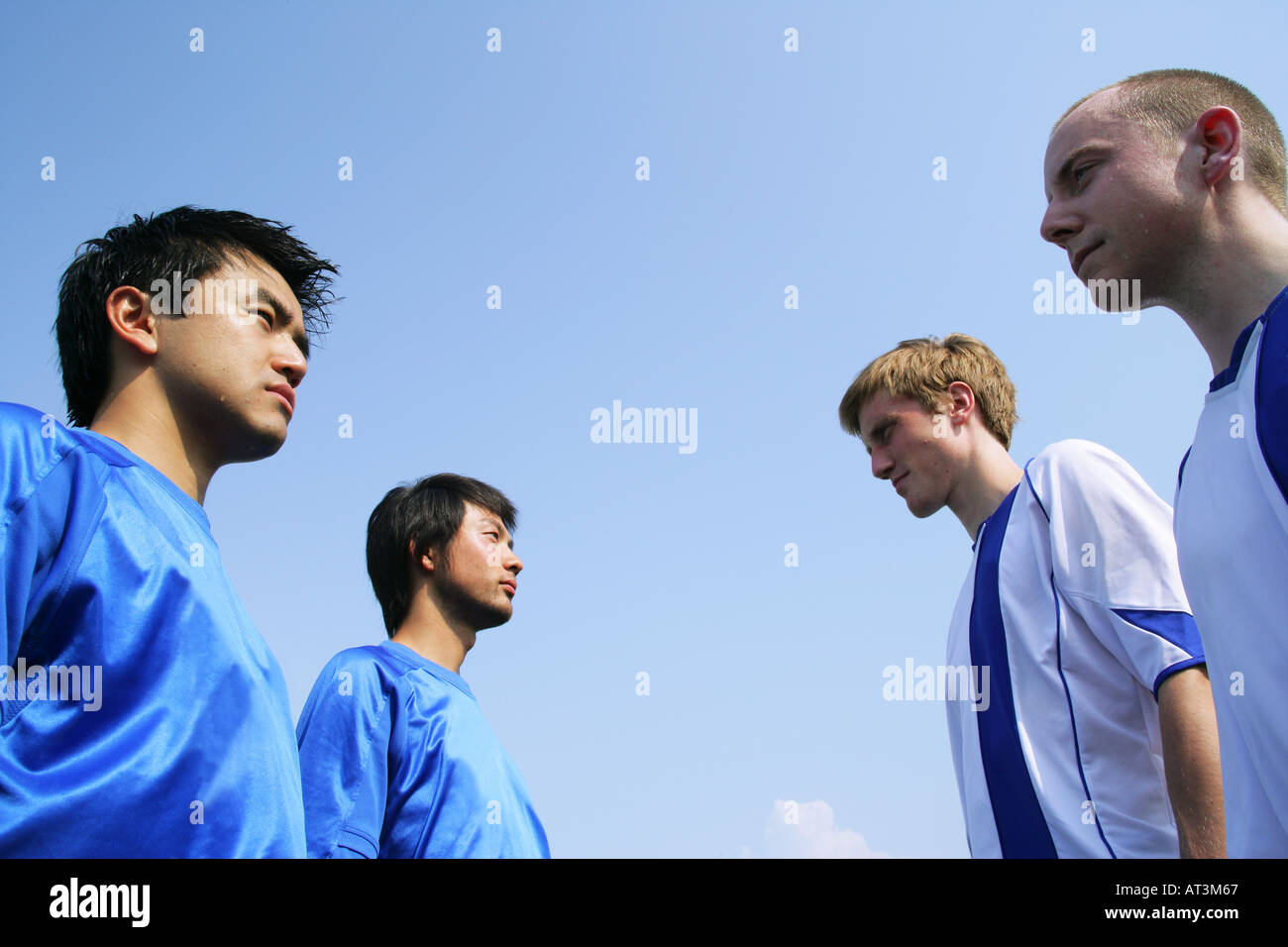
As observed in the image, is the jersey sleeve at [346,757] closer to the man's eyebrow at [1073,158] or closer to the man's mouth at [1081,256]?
the man's mouth at [1081,256]

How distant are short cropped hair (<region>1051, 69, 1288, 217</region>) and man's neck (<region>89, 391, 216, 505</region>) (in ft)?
7.46

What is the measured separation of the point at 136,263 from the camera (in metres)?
2.41

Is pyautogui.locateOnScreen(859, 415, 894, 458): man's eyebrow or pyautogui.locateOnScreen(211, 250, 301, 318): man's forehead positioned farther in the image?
pyautogui.locateOnScreen(859, 415, 894, 458): man's eyebrow

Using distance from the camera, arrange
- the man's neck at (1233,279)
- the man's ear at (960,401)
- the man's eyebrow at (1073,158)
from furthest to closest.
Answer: the man's ear at (960,401), the man's eyebrow at (1073,158), the man's neck at (1233,279)

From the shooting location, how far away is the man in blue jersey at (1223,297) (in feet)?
5.45

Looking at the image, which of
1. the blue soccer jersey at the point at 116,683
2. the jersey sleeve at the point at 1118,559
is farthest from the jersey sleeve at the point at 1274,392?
the blue soccer jersey at the point at 116,683

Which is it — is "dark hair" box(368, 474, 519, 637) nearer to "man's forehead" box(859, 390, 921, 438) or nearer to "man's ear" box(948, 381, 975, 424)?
"man's forehead" box(859, 390, 921, 438)

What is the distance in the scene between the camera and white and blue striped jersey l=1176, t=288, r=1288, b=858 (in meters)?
1.63

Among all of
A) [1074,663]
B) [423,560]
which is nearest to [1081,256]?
[1074,663]

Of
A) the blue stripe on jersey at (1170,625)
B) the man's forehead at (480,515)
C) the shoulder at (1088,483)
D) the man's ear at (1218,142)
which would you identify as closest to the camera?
the man's ear at (1218,142)

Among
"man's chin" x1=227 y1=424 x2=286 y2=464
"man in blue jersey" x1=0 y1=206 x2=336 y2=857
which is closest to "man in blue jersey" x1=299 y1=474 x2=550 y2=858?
"man in blue jersey" x1=0 y1=206 x2=336 y2=857

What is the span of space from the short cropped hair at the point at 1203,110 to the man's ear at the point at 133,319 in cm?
228
